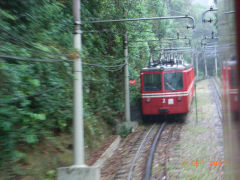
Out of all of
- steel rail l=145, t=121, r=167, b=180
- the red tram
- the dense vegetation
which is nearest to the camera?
the dense vegetation

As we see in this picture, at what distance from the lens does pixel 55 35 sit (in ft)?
28.4

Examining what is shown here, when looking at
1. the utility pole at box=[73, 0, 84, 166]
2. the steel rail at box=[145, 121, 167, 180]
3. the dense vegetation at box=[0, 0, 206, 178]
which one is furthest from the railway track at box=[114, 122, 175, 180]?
the utility pole at box=[73, 0, 84, 166]

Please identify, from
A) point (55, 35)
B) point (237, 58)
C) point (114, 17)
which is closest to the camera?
point (237, 58)

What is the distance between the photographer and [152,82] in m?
15.0

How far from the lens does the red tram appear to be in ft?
48.6

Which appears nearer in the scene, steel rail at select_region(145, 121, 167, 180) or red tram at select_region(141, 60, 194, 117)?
steel rail at select_region(145, 121, 167, 180)

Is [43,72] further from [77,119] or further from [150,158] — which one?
[150,158]

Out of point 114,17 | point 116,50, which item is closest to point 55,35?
point 114,17

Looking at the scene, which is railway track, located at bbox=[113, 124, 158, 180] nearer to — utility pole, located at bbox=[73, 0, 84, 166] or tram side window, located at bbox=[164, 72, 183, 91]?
utility pole, located at bbox=[73, 0, 84, 166]

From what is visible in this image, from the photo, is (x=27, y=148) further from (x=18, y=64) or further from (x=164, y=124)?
(x=164, y=124)

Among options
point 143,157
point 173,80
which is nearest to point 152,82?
point 173,80

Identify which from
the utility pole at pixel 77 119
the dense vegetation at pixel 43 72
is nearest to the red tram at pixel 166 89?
the dense vegetation at pixel 43 72

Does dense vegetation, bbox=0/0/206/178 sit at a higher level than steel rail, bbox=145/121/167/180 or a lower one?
higher

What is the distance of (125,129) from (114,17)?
17.5 ft
